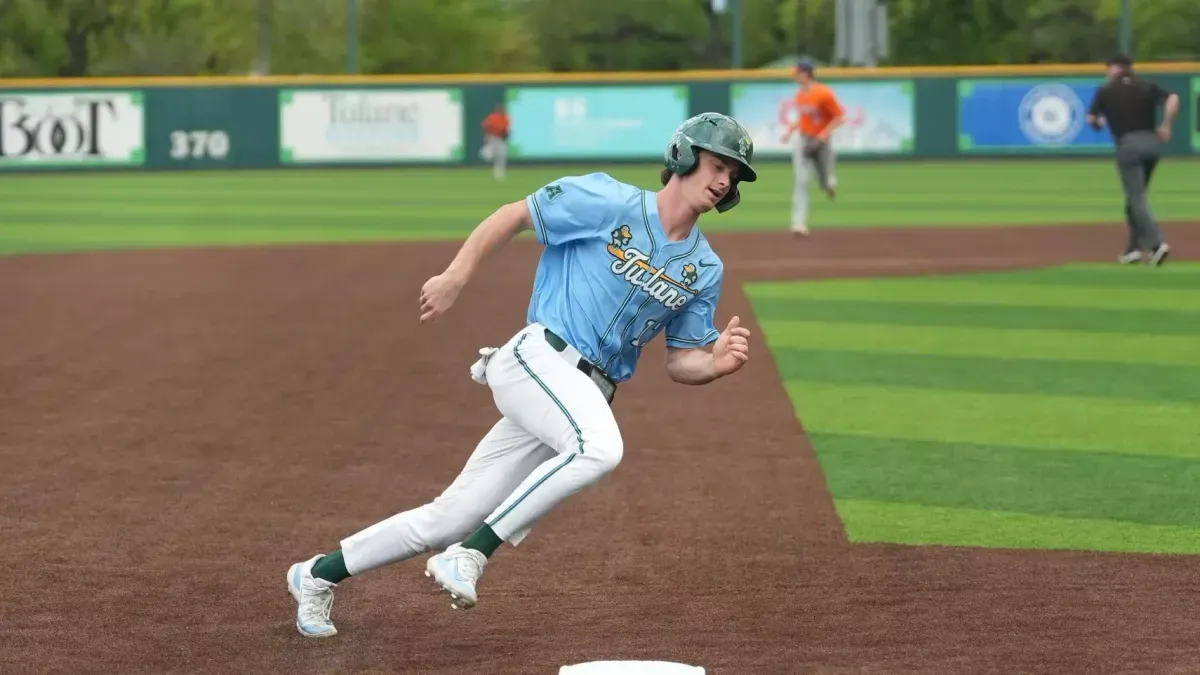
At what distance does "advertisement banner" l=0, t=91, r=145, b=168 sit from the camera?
120 ft

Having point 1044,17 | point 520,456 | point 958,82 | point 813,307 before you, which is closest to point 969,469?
point 520,456

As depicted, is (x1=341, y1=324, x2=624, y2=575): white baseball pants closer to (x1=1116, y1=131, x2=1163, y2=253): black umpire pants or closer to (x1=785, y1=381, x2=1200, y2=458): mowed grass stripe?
(x1=785, y1=381, x2=1200, y2=458): mowed grass stripe

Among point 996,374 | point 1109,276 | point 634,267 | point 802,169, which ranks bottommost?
point 996,374

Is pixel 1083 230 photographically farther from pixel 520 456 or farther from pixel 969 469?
pixel 520 456

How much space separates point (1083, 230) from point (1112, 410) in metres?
12.0

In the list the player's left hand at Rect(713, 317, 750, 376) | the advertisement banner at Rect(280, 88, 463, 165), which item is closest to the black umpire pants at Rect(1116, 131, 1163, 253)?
the player's left hand at Rect(713, 317, 750, 376)

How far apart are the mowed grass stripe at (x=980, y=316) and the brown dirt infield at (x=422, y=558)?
5.90 feet

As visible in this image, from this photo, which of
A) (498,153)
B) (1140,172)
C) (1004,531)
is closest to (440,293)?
(1004,531)

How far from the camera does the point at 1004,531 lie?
6945 millimetres

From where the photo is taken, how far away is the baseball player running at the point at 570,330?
196 inches

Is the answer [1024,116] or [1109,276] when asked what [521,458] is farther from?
[1024,116]

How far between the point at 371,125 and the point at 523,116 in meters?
3.44

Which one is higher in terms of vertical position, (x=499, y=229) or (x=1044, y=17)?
(x=1044, y=17)

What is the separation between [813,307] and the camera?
46.8 ft
